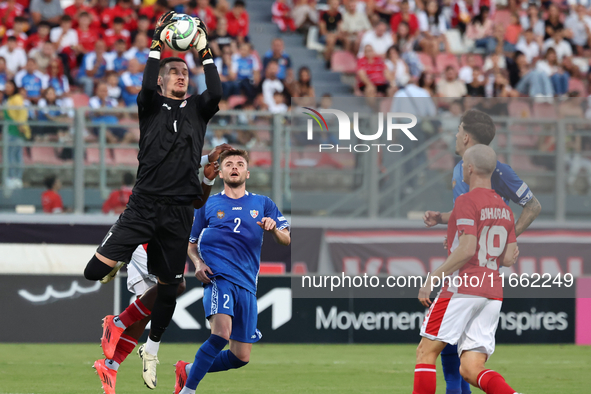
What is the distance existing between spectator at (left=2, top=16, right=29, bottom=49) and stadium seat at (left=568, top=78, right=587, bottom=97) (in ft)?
33.0

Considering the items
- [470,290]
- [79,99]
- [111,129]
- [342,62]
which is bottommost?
[470,290]

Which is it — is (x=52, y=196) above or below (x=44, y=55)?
below

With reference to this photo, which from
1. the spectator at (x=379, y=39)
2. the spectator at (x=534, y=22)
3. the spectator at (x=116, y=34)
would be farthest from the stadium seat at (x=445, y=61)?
the spectator at (x=116, y=34)

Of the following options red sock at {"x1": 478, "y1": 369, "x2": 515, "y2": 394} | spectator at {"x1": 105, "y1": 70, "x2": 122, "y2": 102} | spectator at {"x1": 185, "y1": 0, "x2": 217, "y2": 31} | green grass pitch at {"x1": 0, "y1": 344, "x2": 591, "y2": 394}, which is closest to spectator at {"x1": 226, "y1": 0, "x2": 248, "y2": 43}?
spectator at {"x1": 185, "y1": 0, "x2": 217, "y2": 31}

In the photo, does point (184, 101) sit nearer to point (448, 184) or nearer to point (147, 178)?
point (147, 178)

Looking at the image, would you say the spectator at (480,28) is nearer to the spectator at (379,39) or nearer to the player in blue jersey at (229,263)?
the spectator at (379,39)

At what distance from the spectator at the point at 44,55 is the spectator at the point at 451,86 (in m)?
6.55

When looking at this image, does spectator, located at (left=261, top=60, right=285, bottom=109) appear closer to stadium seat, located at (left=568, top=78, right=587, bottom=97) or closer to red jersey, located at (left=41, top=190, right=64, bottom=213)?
red jersey, located at (left=41, top=190, right=64, bottom=213)

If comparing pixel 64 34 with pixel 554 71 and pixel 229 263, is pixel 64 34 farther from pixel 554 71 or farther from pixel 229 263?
pixel 229 263

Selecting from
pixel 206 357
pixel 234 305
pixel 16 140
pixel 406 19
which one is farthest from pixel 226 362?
pixel 406 19

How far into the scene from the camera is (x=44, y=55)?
563 inches

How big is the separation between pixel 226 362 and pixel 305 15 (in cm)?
1157

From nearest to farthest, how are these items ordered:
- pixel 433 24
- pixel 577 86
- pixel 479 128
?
pixel 479 128 < pixel 577 86 < pixel 433 24

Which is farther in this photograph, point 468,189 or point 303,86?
point 303,86
